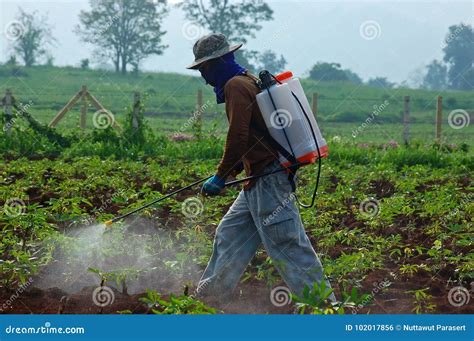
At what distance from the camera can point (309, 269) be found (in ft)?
17.1

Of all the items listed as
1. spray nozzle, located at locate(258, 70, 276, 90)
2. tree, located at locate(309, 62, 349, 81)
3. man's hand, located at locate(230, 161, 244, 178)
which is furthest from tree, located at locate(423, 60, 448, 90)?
spray nozzle, located at locate(258, 70, 276, 90)

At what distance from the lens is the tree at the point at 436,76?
91625mm

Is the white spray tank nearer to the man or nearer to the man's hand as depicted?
the man

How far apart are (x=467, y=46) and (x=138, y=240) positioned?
7338 cm

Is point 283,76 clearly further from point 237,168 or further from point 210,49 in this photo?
point 237,168

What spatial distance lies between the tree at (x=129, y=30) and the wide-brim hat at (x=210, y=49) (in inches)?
1520

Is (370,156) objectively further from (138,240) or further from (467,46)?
(467,46)

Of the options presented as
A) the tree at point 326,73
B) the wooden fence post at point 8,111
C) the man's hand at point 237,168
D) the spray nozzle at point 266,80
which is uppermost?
the tree at point 326,73

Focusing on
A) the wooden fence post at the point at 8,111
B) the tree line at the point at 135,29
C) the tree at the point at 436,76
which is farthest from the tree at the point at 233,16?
the tree at the point at 436,76

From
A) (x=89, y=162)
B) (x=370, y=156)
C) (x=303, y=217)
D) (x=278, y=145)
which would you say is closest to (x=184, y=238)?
(x=303, y=217)

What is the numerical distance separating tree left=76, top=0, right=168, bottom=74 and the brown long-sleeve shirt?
3873cm

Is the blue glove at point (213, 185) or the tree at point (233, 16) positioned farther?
the tree at point (233, 16)

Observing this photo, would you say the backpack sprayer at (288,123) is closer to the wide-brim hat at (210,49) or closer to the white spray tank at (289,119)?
the white spray tank at (289,119)

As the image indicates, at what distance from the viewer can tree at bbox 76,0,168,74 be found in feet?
147
